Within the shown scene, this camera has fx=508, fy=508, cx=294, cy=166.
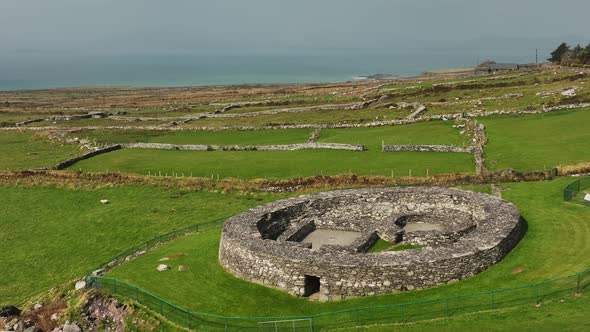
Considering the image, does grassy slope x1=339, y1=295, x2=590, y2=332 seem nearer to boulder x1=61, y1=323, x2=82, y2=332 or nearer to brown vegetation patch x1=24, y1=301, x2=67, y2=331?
boulder x1=61, y1=323, x2=82, y2=332

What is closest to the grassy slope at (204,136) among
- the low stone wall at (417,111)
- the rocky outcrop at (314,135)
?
the rocky outcrop at (314,135)

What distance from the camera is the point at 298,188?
48781 millimetres

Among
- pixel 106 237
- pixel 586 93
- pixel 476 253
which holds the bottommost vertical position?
pixel 106 237

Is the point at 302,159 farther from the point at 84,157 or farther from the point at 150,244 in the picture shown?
the point at 84,157

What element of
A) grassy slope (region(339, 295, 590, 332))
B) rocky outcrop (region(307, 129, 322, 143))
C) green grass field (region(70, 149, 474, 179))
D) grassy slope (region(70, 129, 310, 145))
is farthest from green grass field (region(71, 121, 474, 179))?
grassy slope (region(339, 295, 590, 332))

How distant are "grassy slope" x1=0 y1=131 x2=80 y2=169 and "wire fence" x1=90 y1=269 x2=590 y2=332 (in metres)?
52.2

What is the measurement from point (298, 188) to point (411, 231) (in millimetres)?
17315

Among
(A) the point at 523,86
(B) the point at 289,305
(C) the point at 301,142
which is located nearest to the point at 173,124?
(C) the point at 301,142

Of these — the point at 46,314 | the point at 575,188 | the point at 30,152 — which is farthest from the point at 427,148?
the point at 30,152

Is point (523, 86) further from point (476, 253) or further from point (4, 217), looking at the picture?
point (4, 217)

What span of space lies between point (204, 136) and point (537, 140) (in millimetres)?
50719

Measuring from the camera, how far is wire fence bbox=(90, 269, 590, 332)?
22.5 metres

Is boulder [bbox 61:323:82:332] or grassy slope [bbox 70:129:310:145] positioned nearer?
boulder [bbox 61:323:82:332]

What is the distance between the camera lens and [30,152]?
77438 mm
